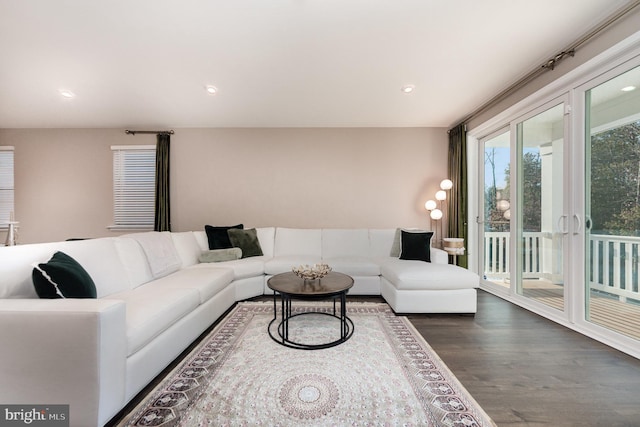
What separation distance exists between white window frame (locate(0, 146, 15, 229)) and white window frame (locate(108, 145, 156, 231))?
1675mm

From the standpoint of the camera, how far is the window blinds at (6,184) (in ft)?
13.6

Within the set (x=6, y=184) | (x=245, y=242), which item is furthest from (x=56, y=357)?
(x=6, y=184)

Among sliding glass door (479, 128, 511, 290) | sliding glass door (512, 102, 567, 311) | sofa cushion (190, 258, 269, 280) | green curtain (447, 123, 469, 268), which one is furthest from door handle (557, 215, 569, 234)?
sofa cushion (190, 258, 269, 280)

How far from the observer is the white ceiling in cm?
194

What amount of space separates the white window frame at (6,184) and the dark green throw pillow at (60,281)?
4.41 metres

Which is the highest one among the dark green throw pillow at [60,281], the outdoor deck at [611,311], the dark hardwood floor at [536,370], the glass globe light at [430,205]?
the glass globe light at [430,205]

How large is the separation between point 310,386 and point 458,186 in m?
3.62

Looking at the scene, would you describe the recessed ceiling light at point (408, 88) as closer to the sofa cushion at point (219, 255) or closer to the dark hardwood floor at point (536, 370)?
the dark hardwood floor at point (536, 370)

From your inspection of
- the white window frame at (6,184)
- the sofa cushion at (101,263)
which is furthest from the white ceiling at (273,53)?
the sofa cushion at (101,263)

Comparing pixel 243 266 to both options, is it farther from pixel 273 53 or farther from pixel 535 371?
pixel 535 371

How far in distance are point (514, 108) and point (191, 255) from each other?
4431 millimetres

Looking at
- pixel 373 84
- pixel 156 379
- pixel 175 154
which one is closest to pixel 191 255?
pixel 156 379

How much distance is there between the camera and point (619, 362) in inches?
70.0

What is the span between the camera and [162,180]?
418 cm
